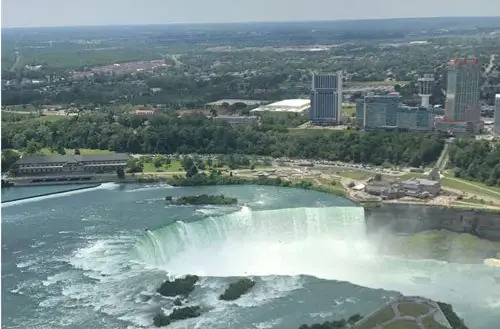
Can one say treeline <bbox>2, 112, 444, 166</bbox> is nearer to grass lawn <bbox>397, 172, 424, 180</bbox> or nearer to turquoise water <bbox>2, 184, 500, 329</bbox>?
grass lawn <bbox>397, 172, 424, 180</bbox>

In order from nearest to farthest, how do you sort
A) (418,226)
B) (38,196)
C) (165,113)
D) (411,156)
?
1. (418,226)
2. (38,196)
3. (411,156)
4. (165,113)

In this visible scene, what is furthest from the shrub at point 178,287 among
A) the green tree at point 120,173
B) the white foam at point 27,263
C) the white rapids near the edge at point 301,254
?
the green tree at point 120,173

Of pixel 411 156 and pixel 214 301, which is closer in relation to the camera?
pixel 214 301

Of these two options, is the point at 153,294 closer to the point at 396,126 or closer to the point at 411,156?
the point at 411,156

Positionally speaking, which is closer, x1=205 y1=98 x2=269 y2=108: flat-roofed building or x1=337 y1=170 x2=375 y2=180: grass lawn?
x1=337 y1=170 x2=375 y2=180: grass lawn

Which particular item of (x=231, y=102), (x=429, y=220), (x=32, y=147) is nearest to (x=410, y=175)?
(x=429, y=220)

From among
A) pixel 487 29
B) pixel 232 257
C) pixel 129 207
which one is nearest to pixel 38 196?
pixel 129 207

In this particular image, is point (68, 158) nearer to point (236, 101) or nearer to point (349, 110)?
point (236, 101)

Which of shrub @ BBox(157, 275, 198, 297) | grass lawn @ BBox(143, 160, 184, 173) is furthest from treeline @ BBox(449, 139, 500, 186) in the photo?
shrub @ BBox(157, 275, 198, 297)
